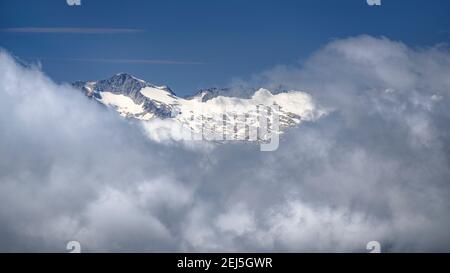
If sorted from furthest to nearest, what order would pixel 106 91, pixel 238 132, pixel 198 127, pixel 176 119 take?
pixel 106 91
pixel 176 119
pixel 238 132
pixel 198 127

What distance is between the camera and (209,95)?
13.9 m
